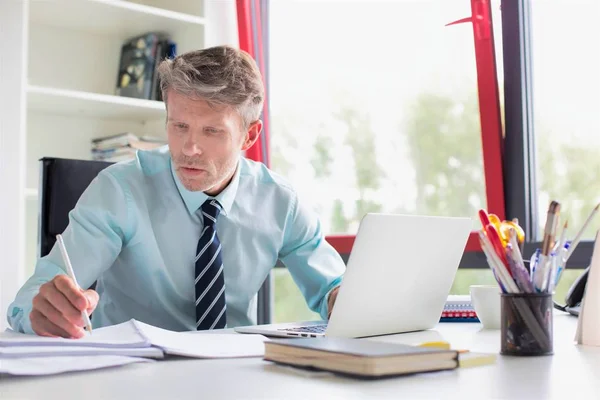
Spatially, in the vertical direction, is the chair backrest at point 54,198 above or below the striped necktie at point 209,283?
above

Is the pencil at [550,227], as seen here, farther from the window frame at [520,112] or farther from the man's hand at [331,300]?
the window frame at [520,112]

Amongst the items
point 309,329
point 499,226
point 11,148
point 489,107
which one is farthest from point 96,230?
point 489,107

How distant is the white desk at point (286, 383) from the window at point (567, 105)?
1.65 meters

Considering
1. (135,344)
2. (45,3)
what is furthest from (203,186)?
(45,3)

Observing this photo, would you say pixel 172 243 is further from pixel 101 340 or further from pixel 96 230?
pixel 101 340

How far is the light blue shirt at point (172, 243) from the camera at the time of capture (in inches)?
67.6

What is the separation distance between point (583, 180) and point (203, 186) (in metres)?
1.45

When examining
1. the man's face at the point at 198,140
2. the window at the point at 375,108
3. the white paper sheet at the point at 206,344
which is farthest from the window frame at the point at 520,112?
the white paper sheet at the point at 206,344

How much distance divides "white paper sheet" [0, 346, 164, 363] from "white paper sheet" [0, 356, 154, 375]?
0.01m

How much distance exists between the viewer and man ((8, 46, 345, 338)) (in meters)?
1.72

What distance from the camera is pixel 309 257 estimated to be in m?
1.95

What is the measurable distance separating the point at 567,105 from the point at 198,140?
4.69 ft

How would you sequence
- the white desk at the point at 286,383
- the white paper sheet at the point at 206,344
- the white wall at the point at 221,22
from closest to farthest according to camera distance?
1. the white desk at the point at 286,383
2. the white paper sheet at the point at 206,344
3. the white wall at the point at 221,22

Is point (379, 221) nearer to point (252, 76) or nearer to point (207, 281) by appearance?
point (207, 281)
